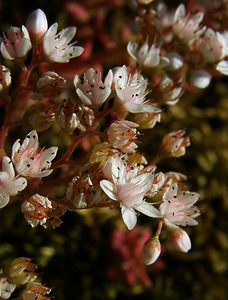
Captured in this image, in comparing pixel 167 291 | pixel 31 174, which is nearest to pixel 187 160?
pixel 167 291

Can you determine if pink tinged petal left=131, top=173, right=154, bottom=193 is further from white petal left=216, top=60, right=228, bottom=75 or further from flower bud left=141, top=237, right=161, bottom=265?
white petal left=216, top=60, right=228, bottom=75

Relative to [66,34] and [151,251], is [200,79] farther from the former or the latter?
[151,251]

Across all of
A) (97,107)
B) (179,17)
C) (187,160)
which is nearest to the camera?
(97,107)

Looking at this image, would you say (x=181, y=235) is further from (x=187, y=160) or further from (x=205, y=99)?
(x=205, y=99)

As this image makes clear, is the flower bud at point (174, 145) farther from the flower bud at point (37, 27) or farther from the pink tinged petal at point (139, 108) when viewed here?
the flower bud at point (37, 27)

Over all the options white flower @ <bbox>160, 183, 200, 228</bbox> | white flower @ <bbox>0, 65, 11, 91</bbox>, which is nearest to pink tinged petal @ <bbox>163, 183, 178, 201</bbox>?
white flower @ <bbox>160, 183, 200, 228</bbox>

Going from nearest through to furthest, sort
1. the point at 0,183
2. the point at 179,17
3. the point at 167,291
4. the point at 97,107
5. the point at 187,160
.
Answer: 1. the point at 0,183
2. the point at 97,107
3. the point at 179,17
4. the point at 167,291
5. the point at 187,160

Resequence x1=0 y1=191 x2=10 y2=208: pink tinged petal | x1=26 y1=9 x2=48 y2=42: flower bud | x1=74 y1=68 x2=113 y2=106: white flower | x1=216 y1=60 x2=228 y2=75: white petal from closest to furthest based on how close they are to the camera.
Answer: x1=0 y1=191 x2=10 y2=208: pink tinged petal, x1=74 y1=68 x2=113 y2=106: white flower, x1=26 y1=9 x2=48 y2=42: flower bud, x1=216 y1=60 x2=228 y2=75: white petal
